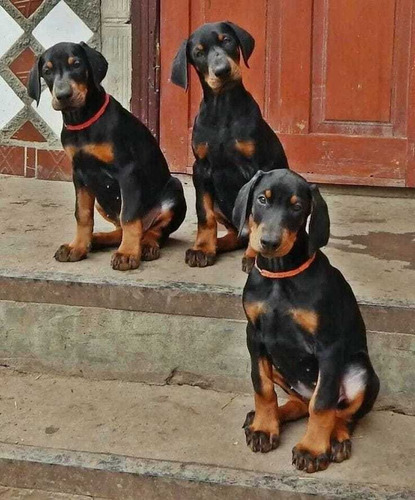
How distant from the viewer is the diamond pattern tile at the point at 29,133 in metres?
6.11

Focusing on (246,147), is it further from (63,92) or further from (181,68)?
(63,92)

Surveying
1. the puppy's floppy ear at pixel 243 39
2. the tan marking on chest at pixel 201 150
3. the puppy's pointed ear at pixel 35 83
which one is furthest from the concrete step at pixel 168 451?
the puppy's floppy ear at pixel 243 39

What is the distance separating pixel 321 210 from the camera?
334cm

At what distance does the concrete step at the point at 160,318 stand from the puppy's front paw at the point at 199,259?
33 millimetres

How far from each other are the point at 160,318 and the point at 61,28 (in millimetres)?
2369

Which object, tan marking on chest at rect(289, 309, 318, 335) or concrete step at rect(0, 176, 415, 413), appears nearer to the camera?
tan marking on chest at rect(289, 309, 318, 335)

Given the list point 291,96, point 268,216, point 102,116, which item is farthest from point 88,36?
point 268,216

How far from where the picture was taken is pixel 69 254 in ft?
14.8

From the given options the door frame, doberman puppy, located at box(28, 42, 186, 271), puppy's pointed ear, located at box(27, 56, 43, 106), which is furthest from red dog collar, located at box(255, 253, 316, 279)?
the door frame

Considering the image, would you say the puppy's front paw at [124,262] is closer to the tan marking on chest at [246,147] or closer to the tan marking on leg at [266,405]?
the tan marking on chest at [246,147]

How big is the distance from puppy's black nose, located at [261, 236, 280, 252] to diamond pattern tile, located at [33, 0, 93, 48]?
9.75ft

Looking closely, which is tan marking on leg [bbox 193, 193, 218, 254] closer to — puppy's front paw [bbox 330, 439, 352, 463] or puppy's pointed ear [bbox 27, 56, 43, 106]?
puppy's pointed ear [bbox 27, 56, 43, 106]

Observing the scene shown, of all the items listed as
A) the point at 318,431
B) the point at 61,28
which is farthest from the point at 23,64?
the point at 318,431

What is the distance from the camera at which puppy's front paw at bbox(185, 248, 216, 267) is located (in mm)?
4430
